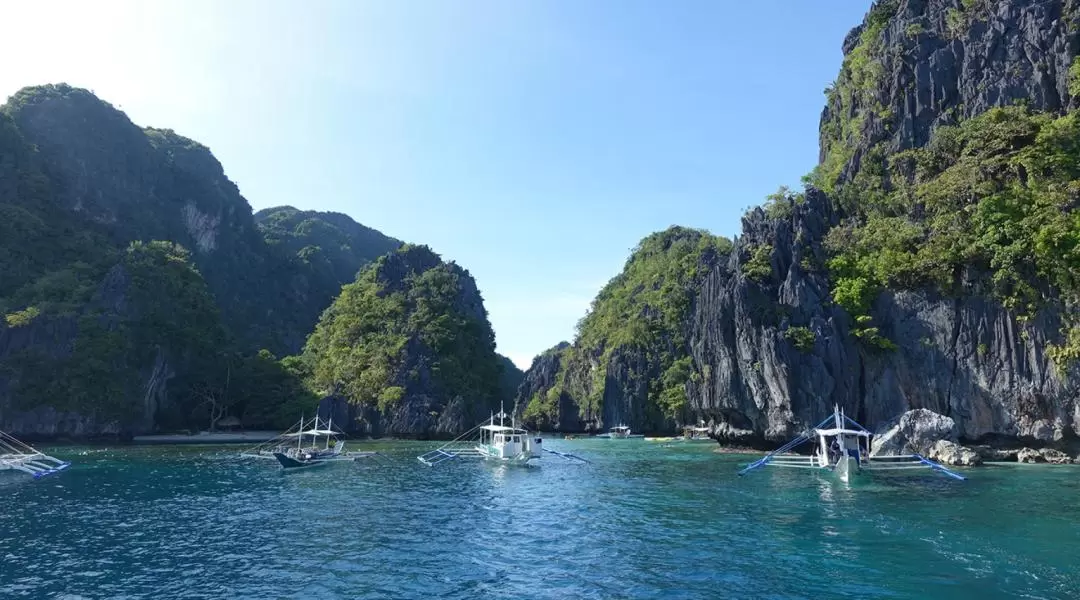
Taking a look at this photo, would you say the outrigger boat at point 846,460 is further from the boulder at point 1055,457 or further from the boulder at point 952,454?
the boulder at point 1055,457

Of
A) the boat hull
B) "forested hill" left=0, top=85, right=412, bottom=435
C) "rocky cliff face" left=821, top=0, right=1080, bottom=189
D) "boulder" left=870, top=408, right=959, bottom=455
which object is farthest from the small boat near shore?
"forested hill" left=0, top=85, right=412, bottom=435

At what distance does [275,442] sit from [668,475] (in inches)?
1935

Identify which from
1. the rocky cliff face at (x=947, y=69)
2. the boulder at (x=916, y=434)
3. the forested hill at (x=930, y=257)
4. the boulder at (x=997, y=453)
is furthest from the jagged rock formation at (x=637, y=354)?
the boulder at (x=997, y=453)

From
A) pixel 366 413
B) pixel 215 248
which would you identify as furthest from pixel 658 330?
pixel 215 248

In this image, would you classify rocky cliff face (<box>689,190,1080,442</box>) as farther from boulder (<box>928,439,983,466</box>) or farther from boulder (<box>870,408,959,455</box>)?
boulder (<box>928,439,983,466</box>)

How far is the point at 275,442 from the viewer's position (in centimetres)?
6944

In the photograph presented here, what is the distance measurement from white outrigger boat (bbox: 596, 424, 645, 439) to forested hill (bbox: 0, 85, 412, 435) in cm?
4539

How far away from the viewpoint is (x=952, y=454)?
130 ft

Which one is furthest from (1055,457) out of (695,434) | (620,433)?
(620,433)

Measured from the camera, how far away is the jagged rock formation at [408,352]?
293 feet

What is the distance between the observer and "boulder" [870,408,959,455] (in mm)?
40875

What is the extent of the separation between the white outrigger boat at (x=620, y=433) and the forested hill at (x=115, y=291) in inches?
1787

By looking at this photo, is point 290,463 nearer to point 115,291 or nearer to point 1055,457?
point 1055,457

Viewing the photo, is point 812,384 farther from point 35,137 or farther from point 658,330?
point 35,137
